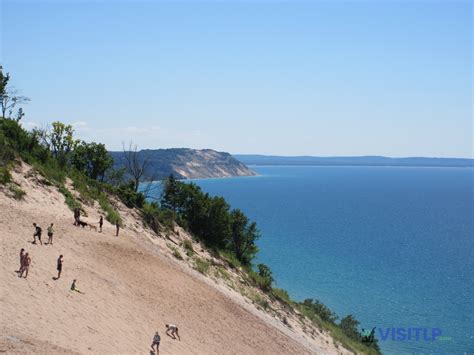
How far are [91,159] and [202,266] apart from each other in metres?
22.2

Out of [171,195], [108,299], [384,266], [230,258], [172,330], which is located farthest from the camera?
[384,266]

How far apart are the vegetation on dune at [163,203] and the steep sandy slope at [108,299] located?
1979 mm

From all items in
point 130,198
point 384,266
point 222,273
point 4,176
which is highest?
point 4,176

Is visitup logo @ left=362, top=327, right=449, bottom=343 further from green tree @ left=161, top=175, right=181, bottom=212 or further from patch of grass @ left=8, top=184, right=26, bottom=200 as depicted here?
patch of grass @ left=8, top=184, right=26, bottom=200

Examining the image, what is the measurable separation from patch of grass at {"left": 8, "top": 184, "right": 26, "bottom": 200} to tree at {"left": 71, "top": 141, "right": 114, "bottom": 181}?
18.6 meters

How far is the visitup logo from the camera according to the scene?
4950 centimetres

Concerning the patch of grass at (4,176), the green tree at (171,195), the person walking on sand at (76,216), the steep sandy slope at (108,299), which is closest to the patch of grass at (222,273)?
the steep sandy slope at (108,299)

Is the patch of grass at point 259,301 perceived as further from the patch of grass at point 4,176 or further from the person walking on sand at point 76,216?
the patch of grass at point 4,176

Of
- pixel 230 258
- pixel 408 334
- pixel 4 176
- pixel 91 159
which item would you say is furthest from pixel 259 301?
pixel 91 159

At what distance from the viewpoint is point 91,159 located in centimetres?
5300

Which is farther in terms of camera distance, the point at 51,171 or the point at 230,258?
the point at 230,258

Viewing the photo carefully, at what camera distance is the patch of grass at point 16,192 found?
3297cm

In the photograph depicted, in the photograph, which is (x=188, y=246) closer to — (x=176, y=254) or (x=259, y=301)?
(x=176, y=254)

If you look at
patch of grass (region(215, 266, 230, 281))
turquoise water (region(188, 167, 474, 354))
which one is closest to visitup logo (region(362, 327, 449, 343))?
turquoise water (region(188, 167, 474, 354))
